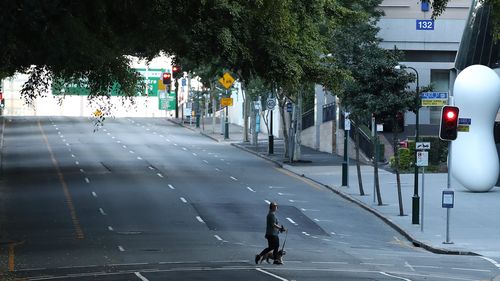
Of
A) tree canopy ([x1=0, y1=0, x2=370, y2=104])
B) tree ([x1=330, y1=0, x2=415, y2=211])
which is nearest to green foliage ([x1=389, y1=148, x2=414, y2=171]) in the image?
tree ([x1=330, y1=0, x2=415, y2=211])

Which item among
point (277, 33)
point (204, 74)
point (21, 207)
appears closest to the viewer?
point (277, 33)

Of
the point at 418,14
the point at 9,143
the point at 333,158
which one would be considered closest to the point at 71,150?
the point at 9,143

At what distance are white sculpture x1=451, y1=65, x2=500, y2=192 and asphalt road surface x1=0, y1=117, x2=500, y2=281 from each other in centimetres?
630

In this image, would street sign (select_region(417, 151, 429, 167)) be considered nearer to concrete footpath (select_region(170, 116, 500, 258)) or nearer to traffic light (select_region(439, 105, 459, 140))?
concrete footpath (select_region(170, 116, 500, 258))

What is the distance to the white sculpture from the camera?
50.7 meters

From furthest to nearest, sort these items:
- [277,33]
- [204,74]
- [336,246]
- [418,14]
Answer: [418,14], [204,74], [336,246], [277,33]

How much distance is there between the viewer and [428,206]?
1829 inches

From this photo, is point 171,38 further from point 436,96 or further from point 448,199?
point 436,96

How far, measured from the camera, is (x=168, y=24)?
93.0 ft

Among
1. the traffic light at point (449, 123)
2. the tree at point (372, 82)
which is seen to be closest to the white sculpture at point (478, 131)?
the tree at point (372, 82)

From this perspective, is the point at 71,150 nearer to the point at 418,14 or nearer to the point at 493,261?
the point at 418,14

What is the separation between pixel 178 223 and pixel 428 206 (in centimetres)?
1201

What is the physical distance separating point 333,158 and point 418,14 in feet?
54.3

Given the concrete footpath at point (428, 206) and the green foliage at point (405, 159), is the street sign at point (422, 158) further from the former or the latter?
the green foliage at point (405, 159)
